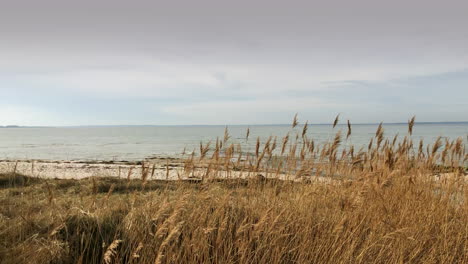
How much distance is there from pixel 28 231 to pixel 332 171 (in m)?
4.26

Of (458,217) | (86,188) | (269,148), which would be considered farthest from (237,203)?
(86,188)

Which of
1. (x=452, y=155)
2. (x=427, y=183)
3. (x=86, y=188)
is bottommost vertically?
(x=86, y=188)

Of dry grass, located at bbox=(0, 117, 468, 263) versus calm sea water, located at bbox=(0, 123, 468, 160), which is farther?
calm sea water, located at bbox=(0, 123, 468, 160)

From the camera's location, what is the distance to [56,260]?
3023 millimetres

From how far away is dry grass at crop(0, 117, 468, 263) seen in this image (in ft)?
9.64

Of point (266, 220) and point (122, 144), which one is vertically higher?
point (266, 220)

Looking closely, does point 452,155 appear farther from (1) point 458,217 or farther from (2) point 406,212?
(2) point 406,212

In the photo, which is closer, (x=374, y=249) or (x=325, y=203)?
(x=374, y=249)

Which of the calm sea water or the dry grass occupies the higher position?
the dry grass

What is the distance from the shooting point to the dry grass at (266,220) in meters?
2.94

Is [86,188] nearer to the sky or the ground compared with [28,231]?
nearer to the ground

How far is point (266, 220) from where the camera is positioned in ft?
10.6

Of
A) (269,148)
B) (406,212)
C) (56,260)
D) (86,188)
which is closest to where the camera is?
(56,260)

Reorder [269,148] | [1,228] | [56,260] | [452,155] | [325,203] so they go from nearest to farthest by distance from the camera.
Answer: [56,260], [1,228], [325,203], [269,148], [452,155]
